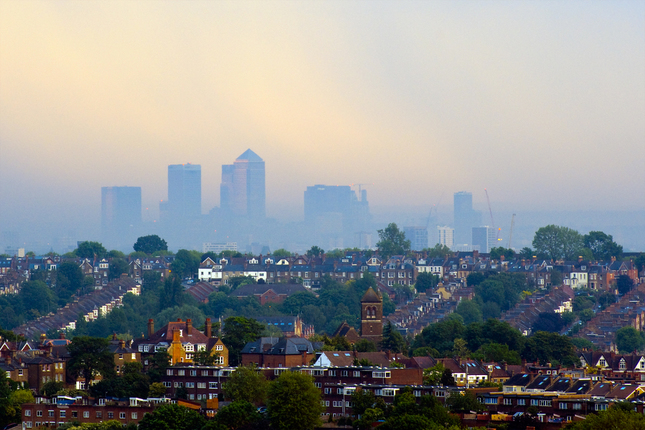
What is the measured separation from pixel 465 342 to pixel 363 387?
905 inches

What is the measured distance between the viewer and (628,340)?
119250mm

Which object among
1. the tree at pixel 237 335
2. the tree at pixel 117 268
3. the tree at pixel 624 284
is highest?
the tree at pixel 117 268

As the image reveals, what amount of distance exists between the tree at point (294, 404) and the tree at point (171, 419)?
13.2ft

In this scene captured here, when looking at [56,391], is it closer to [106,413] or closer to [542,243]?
[106,413]

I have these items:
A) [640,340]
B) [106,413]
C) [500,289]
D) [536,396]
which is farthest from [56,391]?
[500,289]

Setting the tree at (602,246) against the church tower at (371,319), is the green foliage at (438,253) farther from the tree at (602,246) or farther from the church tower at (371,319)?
the church tower at (371,319)

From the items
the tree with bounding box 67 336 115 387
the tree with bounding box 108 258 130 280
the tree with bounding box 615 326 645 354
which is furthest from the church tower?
the tree with bounding box 108 258 130 280

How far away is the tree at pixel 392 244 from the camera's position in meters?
189

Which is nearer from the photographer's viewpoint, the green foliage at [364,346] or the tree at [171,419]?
the tree at [171,419]

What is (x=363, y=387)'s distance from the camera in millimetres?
74000

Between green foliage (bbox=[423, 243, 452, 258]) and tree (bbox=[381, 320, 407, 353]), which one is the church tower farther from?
green foliage (bbox=[423, 243, 452, 258])

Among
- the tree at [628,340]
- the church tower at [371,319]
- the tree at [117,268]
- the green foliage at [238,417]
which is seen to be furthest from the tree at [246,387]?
the tree at [117,268]

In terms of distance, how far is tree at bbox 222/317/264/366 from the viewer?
288 feet

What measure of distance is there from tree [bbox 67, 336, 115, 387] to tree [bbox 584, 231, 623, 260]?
341 ft
